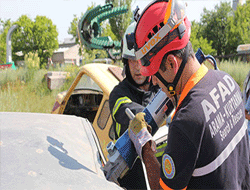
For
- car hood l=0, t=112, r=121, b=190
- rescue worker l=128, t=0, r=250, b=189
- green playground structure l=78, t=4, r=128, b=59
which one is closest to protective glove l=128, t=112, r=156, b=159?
rescue worker l=128, t=0, r=250, b=189

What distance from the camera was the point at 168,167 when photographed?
3.86 feet

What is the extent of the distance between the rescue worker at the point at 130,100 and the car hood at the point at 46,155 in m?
0.37

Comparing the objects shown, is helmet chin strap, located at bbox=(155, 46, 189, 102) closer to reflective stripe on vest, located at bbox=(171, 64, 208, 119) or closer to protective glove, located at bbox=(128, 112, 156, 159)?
reflective stripe on vest, located at bbox=(171, 64, 208, 119)

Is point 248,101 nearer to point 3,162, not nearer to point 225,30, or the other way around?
point 3,162

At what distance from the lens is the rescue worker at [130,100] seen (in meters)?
2.15

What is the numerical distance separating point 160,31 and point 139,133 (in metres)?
0.65

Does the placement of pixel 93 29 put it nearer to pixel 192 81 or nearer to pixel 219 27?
pixel 192 81

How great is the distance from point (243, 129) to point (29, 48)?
44.2 m

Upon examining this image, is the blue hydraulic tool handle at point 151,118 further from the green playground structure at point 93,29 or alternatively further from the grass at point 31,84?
the green playground structure at point 93,29

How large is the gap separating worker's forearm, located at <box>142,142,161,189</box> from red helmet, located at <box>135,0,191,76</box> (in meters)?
0.50

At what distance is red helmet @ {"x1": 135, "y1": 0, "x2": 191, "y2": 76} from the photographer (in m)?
1.31

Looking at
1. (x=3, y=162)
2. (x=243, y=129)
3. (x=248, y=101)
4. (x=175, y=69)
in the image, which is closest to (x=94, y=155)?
(x=3, y=162)

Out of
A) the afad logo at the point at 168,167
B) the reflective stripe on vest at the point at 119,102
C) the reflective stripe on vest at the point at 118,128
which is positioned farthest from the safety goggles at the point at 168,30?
the reflective stripe on vest at the point at 118,128

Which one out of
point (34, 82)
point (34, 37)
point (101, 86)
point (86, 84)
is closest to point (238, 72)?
point (34, 82)
